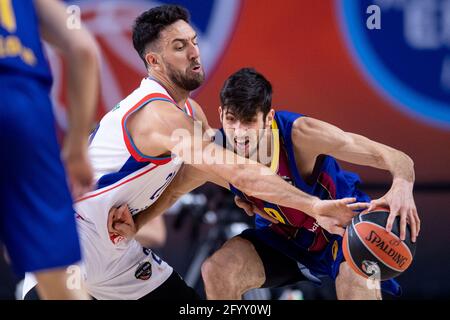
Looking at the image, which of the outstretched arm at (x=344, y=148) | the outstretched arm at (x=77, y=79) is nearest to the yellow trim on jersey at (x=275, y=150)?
the outstretched arm at (x=344, y=148)

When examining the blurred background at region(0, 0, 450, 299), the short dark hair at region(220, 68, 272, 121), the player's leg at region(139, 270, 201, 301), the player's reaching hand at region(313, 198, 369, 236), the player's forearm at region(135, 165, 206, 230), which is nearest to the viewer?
the player's reaching hand at region(313, 198, 369, 236)

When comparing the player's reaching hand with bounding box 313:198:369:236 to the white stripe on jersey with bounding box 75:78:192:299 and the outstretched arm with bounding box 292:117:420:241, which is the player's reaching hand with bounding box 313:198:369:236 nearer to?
the outstretched arm with bounding box 292:117:420:241

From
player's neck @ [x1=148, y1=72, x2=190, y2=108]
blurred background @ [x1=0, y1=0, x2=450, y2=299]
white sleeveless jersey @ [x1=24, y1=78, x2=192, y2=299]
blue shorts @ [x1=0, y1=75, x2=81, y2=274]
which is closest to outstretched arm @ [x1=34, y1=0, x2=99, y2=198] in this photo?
blue shorts @ [x1=0, y1=75, x2=81, y2=274]

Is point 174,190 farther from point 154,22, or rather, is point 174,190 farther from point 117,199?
point 154,22

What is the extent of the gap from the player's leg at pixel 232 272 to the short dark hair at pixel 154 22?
Result: 3.89ft

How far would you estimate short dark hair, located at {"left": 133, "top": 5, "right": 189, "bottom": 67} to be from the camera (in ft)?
14.2

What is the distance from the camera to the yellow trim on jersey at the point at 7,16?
2.44 meters

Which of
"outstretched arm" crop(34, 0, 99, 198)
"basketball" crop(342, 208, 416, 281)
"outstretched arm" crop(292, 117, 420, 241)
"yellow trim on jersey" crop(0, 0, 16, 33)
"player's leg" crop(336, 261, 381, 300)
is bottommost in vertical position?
"player's leg" crop(336, 261, 381, 300)

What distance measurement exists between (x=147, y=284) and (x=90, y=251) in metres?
0.35

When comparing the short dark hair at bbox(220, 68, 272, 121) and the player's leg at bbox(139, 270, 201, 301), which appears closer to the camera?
the short dark hair at bbox(220, 68, 272, 121)

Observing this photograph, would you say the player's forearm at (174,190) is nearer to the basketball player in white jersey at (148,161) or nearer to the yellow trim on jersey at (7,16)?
the basketball player in white jersey at (148,161)

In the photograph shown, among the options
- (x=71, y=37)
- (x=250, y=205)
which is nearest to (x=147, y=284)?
(x=250, y=205)

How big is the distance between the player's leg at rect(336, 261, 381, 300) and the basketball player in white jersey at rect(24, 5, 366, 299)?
0.59 m
